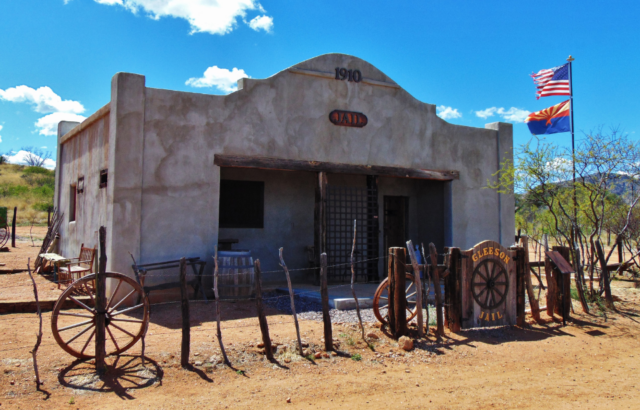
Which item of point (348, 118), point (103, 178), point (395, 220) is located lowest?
point (395, 220)

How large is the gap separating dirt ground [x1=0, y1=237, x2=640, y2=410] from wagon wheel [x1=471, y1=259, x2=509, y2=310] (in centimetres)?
45

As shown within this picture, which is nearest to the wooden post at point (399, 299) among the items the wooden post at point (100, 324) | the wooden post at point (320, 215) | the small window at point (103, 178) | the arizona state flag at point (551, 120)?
the wooden post at point (100, 324)

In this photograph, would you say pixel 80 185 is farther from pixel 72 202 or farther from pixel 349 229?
pixel 349 229

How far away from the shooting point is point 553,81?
12.7m

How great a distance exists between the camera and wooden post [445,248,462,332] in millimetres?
7129

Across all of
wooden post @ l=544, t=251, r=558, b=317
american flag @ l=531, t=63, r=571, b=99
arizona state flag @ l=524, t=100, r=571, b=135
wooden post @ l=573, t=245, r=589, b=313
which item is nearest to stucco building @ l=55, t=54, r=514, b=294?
arizona state flag @ l=524, t=100, r=571, b=135

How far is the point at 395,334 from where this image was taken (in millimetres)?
6676

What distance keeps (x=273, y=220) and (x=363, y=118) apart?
3.27 meters

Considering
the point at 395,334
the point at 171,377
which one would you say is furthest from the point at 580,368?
the point at 171,377

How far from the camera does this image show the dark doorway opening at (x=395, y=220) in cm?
1380

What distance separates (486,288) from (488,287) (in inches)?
1.6

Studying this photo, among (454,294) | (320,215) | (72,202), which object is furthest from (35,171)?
(454,294)

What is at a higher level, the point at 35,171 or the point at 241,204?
the point at 35,171

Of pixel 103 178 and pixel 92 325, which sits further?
pixel 103 178
